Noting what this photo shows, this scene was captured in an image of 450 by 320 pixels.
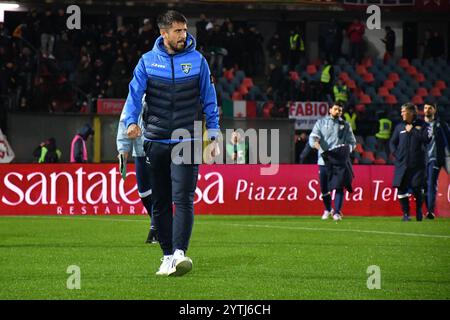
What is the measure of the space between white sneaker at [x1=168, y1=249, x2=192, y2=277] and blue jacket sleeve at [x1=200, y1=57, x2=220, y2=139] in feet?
3.72

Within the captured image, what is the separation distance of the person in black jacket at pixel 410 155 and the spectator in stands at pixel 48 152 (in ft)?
30.7

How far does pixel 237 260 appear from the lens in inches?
480

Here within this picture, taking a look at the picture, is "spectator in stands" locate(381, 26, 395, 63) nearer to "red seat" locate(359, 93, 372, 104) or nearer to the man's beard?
"red seat" locate(359, 93, 372, 104)

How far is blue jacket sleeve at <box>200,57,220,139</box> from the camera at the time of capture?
1024 cm

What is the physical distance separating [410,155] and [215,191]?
181 inches

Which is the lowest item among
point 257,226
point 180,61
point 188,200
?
point 257,226

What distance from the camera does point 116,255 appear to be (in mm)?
12727

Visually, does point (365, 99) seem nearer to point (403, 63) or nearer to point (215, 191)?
point (403, 63)

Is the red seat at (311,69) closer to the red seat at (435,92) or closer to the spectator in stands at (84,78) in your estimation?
the red seat at (435,92)

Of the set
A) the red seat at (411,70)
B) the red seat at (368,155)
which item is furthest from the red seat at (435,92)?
the red seat at (368,155)

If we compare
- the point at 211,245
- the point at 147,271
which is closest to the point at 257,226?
the point at 211,245

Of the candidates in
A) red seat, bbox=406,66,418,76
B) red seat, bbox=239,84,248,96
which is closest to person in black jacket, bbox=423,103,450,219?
red seat, bbox=239,84,248,96

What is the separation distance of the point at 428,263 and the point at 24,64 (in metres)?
21.0
